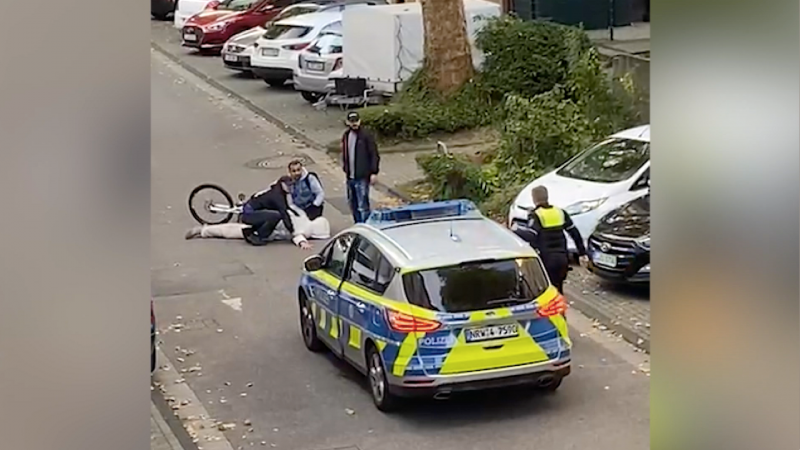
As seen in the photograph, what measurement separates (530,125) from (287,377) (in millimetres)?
7044

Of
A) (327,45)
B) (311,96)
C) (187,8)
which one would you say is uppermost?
(187,8)

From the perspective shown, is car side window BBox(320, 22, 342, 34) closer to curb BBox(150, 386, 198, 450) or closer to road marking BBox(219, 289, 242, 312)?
road marking BBox(219, 289, 242, 312)

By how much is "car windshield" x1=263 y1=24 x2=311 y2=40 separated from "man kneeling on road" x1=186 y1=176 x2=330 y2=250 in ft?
32.5

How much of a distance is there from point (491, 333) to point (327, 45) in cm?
1472

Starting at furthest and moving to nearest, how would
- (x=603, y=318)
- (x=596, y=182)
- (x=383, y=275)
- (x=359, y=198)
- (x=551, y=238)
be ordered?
(x=359, y=198) < (x=596, y=182) < (x=603, y=318) < (x=551, y=238) < (x=383, y=275)

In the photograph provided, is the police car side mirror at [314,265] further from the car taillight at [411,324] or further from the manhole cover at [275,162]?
the manhole cover at [275,162]

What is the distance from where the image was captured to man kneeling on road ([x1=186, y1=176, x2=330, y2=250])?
580 inches

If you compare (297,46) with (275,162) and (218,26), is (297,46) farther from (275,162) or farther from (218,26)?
(218,26)

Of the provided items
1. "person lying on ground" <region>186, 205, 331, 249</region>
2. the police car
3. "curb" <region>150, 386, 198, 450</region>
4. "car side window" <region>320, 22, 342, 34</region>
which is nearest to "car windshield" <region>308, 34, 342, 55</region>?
"car side window" <region>320, 22, 342, 34</region>

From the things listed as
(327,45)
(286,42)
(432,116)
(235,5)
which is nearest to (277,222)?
(432,116)

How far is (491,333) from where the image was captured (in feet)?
30.2
